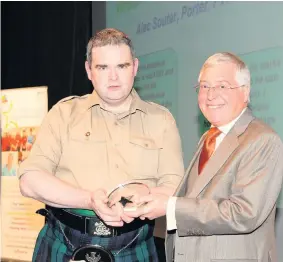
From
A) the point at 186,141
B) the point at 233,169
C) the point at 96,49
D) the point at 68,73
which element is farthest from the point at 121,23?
the point at 233,169

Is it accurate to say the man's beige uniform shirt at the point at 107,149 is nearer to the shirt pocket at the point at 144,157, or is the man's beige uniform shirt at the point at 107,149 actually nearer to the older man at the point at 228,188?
the shirt pocket at the point at 144,157

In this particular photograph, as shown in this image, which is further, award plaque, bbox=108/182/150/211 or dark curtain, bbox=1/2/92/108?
dark curtain, bbox=1/2/92/108

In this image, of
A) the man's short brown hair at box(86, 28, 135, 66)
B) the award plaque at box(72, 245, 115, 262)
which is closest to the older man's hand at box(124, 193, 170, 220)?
the award plaque at box(72, 245, 115, 262)

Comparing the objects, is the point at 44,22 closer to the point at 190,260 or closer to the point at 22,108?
the point at 22,108

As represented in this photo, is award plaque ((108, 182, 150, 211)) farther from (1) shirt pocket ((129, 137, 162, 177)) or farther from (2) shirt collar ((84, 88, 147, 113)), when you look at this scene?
(2) shirt collar ((84, 88, 147, 113))

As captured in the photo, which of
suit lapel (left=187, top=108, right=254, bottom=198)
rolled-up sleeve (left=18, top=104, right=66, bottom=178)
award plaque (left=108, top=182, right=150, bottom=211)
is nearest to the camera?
suit lapel (left=187, top=108, right=254, bottom=198)

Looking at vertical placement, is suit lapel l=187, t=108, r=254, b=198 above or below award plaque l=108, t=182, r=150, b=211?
above

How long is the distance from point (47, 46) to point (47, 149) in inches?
141

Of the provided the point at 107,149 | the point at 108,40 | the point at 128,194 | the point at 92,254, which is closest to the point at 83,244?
the point at 92,254

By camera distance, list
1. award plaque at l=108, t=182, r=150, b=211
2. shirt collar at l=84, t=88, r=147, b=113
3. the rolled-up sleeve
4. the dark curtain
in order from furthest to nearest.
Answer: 1. the dark curtain
2. shirt collar at l=84, t=88, r=147, b=113
3. the rolled-up sleeve
4. award plaque at l=108, t=182, r=150, b=211

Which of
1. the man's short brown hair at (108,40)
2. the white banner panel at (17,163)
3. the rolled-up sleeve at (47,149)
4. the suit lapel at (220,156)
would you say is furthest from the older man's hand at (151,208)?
the white banner panel at (17,163)

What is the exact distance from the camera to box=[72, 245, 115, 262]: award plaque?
2678 mm

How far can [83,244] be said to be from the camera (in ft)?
8.91

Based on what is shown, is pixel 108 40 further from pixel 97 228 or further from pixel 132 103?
pixel 97 228
